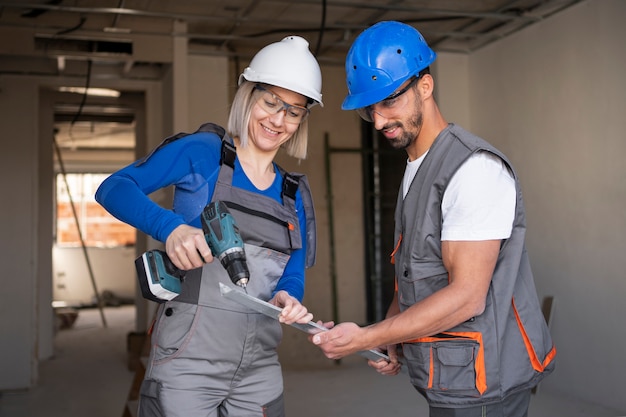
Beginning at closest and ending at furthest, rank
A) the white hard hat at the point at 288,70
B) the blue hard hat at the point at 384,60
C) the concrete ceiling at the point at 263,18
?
the blue hard hat at the point at 384,60 < the white hard hat at the point at 288,70 < the concrete ceiling at the point at 263,18

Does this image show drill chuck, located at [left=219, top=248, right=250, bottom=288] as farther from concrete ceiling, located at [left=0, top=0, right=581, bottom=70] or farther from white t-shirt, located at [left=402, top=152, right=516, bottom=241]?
concrete ceiling, located at [left=0, top=0, right=581, bottom=70]

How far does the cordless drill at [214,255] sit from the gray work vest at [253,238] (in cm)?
12

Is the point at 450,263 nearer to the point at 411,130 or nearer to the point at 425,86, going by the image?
the point at 411,130

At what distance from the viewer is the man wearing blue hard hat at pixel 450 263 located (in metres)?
1.64

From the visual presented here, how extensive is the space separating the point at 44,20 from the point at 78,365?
3524mm

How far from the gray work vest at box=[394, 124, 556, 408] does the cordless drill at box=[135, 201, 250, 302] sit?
0.45 m

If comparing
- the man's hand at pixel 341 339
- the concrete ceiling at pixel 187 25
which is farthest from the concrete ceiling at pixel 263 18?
the man's hand at pixel 341 339

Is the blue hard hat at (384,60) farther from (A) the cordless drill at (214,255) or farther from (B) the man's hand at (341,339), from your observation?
(B) the man's hand at (341,339)

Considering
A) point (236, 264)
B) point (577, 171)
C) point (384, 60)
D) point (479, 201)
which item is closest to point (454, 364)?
point (479, 201)

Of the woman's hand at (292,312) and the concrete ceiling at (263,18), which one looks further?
the concrete ceiling at (263,18)

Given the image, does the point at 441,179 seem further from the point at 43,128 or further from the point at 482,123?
the point at 43,128

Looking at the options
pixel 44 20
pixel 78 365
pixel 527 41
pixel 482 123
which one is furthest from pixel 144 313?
pixel 527 41

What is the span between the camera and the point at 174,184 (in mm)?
1937

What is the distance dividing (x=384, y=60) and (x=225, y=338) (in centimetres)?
87
